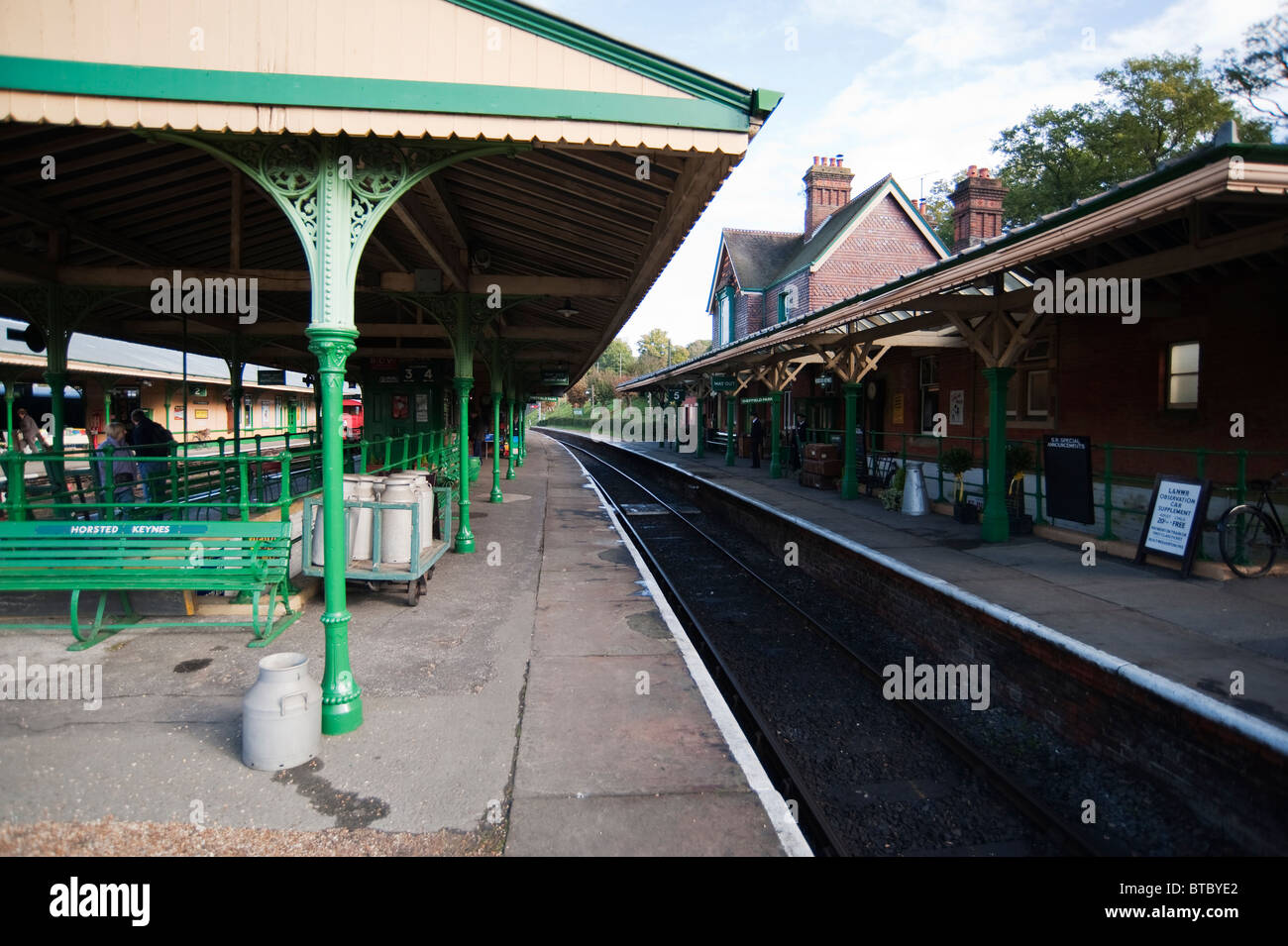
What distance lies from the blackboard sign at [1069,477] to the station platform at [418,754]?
594 cm

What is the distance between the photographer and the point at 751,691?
254 inches

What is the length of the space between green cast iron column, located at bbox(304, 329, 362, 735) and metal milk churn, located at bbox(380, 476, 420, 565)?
2657mm

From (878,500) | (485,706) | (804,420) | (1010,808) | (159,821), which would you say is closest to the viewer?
(159,821)

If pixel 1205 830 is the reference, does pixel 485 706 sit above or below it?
above

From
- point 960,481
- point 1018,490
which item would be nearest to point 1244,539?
point 1018,490

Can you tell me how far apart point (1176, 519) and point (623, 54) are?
290 inches

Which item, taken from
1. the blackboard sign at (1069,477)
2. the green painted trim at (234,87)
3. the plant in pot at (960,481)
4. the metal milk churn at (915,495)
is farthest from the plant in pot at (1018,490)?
the green painted trim at (234,87)

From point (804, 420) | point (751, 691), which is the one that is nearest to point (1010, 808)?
point (751, 691)

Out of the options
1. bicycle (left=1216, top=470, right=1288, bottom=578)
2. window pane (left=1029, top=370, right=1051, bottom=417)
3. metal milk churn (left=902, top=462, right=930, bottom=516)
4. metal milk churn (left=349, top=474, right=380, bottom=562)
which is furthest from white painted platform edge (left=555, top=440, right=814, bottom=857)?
window pane (left=1029, top=370, right=1051, bottom=417)

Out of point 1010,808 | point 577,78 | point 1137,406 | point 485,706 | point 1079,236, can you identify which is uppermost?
point 577,78

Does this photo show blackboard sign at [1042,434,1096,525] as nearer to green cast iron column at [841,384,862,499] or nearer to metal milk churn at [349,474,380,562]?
green cast iron column at [841,384,862,499]

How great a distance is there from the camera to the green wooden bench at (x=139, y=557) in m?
5.90

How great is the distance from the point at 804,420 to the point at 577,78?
2085 cm

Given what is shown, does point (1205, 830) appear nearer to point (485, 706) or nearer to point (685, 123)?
point (485, 706)
